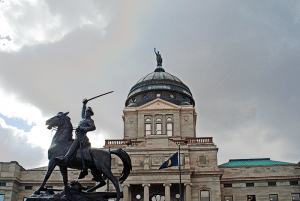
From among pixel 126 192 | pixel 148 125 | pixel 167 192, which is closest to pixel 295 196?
pixel 167 192

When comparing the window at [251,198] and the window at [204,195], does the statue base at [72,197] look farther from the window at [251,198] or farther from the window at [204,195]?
the window at [251,198]

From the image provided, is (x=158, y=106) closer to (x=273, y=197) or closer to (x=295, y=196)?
(x=273, y=197)

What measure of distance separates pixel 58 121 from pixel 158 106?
48.8 metres

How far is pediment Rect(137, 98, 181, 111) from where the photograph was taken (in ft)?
213

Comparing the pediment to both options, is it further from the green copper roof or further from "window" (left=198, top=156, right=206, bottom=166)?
"window" (left=198, top=156, right=206, bottom=166)

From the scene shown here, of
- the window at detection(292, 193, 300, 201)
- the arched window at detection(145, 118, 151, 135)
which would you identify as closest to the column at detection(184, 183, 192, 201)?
the arched window at detection(145, 118, 151, 135)

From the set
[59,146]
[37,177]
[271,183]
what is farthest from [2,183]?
[59,146]

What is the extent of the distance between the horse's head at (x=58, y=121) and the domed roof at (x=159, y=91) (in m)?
49.9

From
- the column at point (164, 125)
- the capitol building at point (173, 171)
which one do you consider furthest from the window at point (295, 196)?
the column at point (164, 125)

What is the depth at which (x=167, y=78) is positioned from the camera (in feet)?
239

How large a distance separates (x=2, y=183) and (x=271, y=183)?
129 ft

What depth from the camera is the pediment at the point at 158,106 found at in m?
64.8

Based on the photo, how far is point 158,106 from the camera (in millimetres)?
64938

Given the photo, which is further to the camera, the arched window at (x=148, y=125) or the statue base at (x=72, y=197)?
the arched window at (x=148, y=125)
